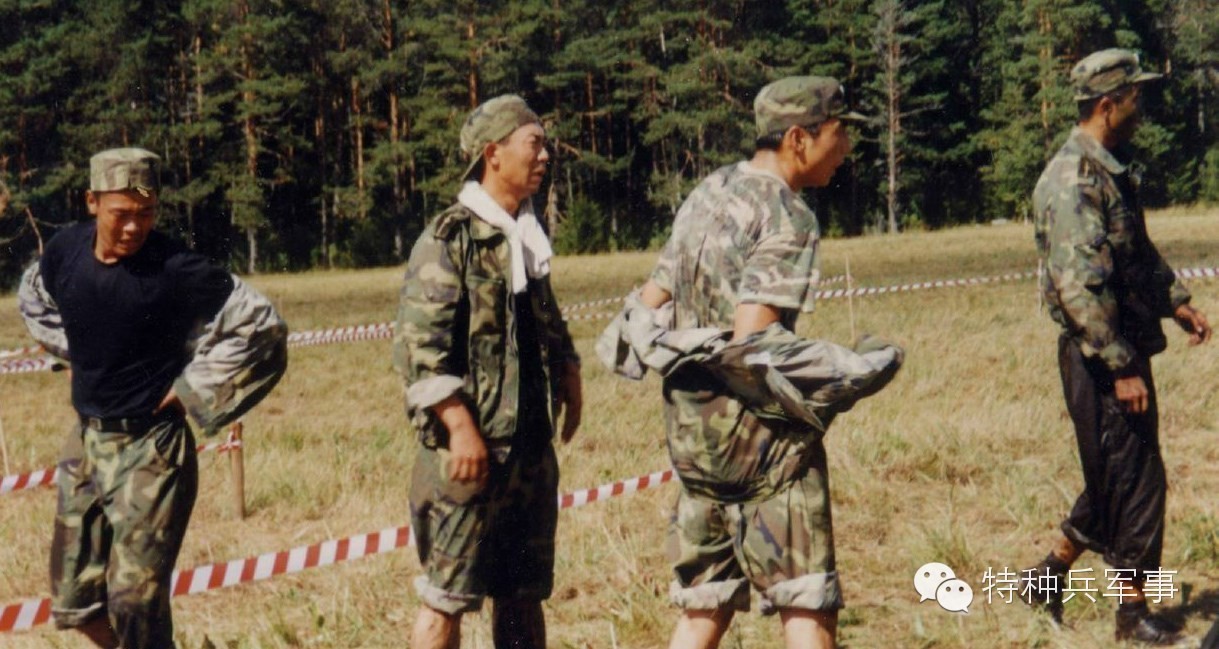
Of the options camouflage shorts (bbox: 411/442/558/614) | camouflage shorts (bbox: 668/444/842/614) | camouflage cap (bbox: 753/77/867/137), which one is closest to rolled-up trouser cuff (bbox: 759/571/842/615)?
camouflage shorts (bbox: 668/444/842/614)

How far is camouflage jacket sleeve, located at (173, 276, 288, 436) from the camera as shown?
449cm

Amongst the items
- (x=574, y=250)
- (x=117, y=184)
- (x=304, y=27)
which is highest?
(x=304, y=27)

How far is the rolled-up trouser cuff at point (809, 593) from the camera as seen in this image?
3.74 m

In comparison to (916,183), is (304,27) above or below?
above

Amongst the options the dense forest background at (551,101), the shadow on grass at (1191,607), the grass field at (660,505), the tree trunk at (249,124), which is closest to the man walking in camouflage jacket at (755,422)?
the grass field at (660,505)

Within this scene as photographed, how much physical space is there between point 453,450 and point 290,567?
188cm

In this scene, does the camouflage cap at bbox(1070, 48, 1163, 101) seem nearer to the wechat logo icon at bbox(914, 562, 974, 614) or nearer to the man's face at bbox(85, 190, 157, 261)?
the wechat logo icon at bbox(914, 562, 974, 614)

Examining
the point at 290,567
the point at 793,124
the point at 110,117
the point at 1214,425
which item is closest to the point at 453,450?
the point at 793,124

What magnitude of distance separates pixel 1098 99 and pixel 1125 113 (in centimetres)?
11

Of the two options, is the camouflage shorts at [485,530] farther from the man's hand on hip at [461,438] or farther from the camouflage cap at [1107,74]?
the camouflage cap at [1107,74]

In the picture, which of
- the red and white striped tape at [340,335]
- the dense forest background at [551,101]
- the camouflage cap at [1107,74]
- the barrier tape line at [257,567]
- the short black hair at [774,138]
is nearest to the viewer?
the short black hair at [774,138]

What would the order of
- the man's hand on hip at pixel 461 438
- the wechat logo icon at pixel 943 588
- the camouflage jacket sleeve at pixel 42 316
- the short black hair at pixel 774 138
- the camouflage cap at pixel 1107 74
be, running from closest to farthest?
the short black hair at pixel 774 138, the man's hand on hip at pixel 461 438, the camouflage jacket sleeve at pixel 42 316, the camouflage cap at pixel 1107 74, the wechat logo icon at pixel 943 588

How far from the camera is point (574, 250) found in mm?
51250

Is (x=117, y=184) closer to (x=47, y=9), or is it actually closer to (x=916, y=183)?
(x=47, y=9)
